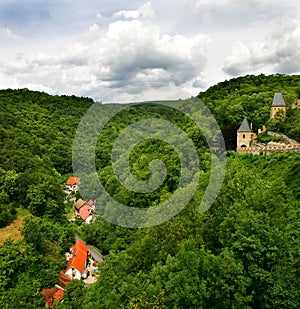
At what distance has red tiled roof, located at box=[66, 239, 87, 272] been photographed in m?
27.3

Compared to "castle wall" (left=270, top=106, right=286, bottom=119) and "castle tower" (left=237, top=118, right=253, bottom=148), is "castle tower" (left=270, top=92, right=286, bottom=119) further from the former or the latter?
"castle tower" (left=237, top=118, right=253, bottom=148)

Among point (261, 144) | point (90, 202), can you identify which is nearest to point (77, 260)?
point (90, 202)

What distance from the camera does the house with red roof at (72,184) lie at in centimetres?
5253

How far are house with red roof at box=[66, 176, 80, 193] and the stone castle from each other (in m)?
31.0

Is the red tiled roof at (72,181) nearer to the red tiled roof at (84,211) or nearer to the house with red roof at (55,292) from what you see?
the red tiled roof at (84,211)

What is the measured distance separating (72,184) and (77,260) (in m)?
26.7

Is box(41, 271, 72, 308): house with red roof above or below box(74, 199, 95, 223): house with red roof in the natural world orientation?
below

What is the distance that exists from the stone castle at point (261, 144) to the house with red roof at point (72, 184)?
31.0 m

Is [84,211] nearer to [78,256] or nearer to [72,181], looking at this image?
[72,181]

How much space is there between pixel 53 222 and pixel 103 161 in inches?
1010

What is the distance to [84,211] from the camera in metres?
42.0

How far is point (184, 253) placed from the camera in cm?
1069

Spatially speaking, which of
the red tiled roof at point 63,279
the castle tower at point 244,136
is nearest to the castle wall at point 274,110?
the castle tower at point 244,136

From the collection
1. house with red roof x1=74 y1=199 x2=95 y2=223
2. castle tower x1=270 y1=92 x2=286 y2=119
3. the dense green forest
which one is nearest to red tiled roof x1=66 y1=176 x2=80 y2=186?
the dense green forest
